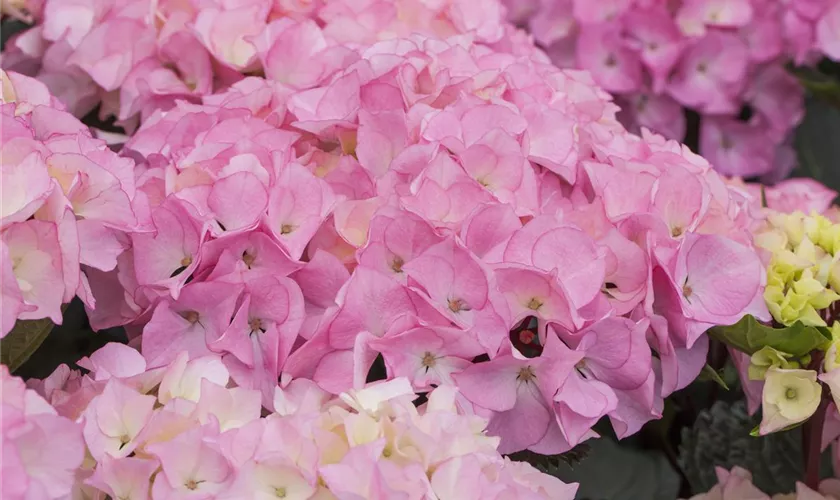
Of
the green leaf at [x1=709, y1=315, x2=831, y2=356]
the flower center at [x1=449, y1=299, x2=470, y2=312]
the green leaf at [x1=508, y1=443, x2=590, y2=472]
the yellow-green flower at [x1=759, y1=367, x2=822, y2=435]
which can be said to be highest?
the flower center at [x1=449, y1=299, x2=470, y2=312]

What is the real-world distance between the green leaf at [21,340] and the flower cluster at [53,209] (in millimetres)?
36

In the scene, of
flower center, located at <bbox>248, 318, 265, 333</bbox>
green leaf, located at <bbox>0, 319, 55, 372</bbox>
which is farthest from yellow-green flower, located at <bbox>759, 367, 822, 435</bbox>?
green leaf, located at <bbox>0, 319, 55, 372</bbox>

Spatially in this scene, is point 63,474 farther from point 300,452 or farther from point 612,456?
point 612,456

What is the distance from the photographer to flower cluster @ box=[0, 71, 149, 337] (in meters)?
0.45

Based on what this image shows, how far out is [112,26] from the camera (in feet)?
2.31

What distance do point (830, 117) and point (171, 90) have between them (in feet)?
2.87

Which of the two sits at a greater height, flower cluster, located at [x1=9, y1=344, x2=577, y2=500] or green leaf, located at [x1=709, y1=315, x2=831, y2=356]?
flower cluster, located at [x1=9, y1=344, x2=577, y2=500]

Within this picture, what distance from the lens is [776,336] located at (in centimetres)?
56

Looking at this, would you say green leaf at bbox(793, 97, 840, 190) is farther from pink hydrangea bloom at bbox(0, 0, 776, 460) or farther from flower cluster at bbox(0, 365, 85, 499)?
flower cluster at bbox(0, 365, 85, 499)

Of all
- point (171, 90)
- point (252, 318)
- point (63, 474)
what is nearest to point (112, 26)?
point (171, 90)

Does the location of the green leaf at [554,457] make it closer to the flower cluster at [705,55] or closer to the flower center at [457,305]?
the flower center at [457,305]

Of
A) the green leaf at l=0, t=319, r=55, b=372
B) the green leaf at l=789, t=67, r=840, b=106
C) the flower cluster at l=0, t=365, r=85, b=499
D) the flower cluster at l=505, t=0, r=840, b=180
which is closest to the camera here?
the flower cluster at l=0, t=365, r=85, b=499

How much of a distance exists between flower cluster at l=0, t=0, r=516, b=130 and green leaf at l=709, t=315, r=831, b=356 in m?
0.29

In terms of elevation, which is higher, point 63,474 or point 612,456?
point 63,474
